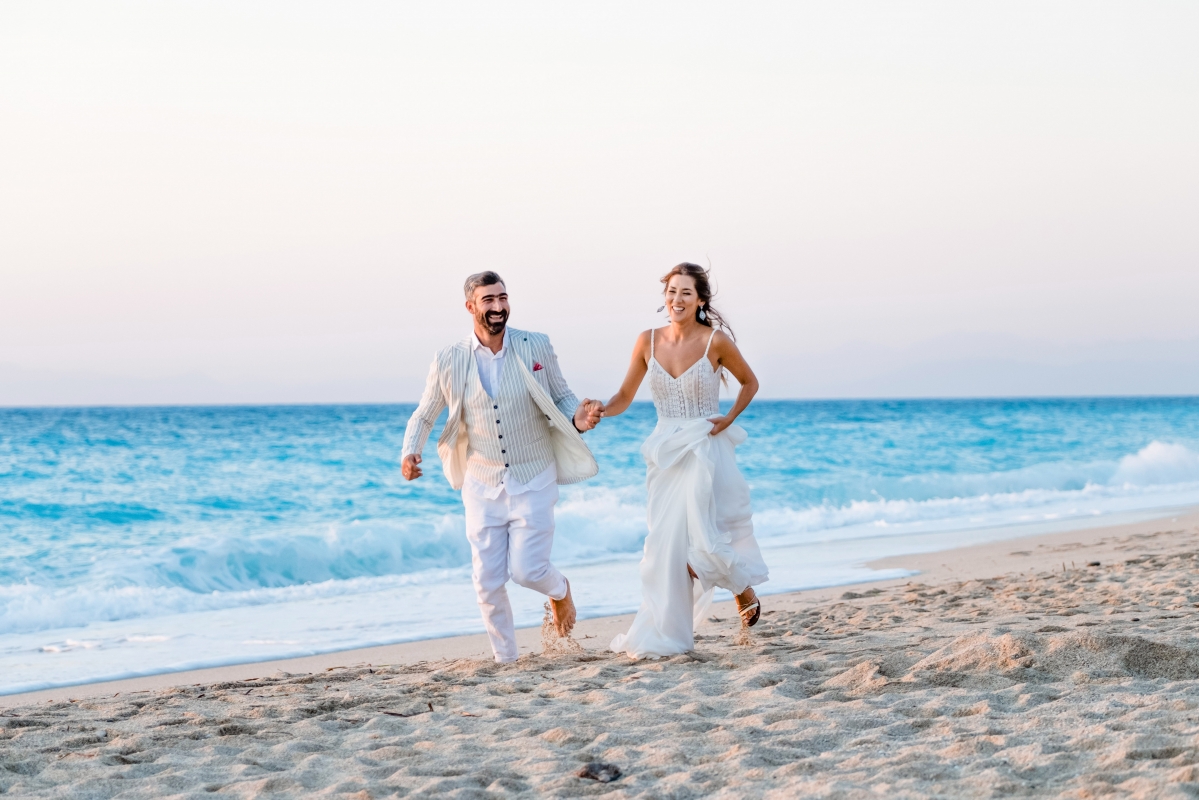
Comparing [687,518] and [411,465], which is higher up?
[411,465]

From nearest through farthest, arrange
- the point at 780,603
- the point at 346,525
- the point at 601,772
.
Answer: the point at 601,772, the point at 780,603, the point at 346,525

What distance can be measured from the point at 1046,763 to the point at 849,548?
8701mm

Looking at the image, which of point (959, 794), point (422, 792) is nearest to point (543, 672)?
point (422, 792)

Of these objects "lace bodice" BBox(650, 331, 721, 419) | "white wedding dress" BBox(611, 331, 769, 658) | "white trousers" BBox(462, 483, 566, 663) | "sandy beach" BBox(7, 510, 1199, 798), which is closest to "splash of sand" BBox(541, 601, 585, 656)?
"sandy beach" BBox(7, 510, 1199, 798)

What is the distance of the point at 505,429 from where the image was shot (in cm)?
554

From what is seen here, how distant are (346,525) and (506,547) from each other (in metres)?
9.64

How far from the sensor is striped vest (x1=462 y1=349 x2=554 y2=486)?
554 centimetres

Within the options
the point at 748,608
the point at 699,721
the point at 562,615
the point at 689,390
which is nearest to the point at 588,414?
the point at 689,390

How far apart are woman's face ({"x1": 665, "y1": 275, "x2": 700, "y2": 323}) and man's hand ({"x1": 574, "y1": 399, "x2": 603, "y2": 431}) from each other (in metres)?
0.64

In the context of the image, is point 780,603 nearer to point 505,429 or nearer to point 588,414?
point 588,414

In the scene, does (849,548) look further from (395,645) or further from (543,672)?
(543,672)

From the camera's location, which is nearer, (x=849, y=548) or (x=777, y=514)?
(x=849, y=548)

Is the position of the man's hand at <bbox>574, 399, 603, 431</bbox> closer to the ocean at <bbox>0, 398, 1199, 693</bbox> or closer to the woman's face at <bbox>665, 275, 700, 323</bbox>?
the woman's face at <bbox>665, 275, 700, 323</bbox>

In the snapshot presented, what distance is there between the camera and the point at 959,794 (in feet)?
9.86
